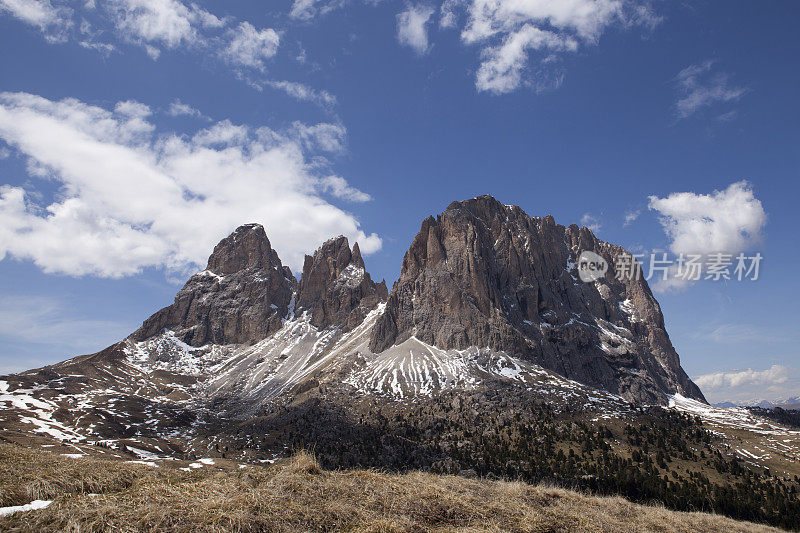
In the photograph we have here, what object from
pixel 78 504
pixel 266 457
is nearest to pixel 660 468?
pixel 266 457

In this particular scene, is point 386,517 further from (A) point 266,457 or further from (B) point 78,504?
(A) point 266,457

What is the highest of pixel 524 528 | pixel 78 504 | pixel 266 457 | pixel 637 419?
pixel 78 504

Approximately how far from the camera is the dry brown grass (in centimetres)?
832

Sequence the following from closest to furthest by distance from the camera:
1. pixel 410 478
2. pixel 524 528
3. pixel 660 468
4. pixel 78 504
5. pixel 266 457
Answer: pixel 78 504, pixel 524 528, pixel 410 478, pixel 660 468, pixel 266 457

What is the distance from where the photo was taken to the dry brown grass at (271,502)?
8.32 m

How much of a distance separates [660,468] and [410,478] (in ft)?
433

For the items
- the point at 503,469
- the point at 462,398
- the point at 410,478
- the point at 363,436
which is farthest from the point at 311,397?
the point at 410,478

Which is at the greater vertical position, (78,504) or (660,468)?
(78,504)

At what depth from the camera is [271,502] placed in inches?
380

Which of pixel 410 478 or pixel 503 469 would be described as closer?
pixel 410 478

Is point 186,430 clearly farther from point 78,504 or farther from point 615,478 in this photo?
point 78,504

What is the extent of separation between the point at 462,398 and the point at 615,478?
83.4 metres

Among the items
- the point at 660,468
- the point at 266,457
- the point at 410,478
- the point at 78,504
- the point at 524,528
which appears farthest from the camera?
the point at 266,457

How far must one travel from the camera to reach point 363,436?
152875 millimetres
